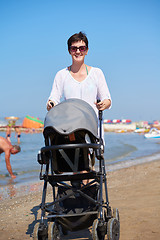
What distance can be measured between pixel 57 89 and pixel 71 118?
2.57ft

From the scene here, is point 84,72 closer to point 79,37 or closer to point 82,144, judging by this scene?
point 79,37

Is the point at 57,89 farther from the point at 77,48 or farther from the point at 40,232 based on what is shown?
the point at 40,232

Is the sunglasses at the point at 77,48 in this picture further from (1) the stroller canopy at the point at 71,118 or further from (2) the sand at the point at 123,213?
(2) the sand at the point at 123,213

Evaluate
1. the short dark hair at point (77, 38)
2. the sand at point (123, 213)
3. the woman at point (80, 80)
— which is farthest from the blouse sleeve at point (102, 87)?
the sand at point (123, 213)

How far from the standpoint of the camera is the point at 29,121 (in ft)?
216

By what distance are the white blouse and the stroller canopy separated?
39cm

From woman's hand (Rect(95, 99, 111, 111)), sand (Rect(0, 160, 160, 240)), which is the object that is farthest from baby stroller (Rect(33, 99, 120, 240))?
sand (Rect(0, 160, 160, 240))

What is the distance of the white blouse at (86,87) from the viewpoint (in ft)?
9.93

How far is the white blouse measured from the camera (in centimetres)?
303

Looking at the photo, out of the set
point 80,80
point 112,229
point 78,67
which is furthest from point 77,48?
point 112,229

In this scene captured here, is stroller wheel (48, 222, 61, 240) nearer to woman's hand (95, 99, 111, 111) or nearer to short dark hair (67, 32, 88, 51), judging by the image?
woman's hand (95, 99, 111, 111)

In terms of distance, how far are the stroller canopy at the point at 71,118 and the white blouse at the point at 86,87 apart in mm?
386

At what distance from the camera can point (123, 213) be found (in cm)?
386

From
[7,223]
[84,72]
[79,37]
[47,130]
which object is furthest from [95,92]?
[7,223]
